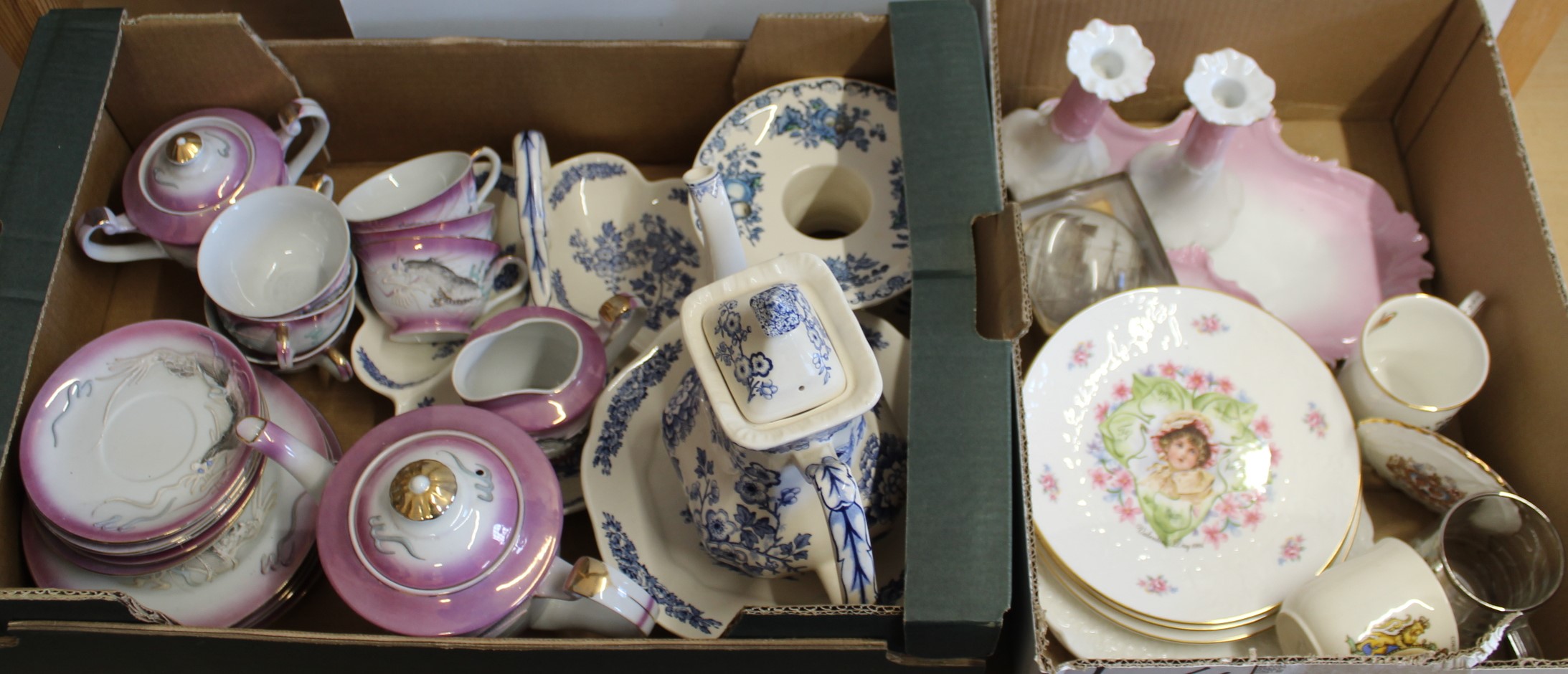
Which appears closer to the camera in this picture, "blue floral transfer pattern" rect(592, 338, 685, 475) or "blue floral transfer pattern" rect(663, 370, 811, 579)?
"blue floral transfer pattern" rect(663, 370, 811, 579)

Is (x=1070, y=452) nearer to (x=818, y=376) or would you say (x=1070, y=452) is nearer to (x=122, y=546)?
(x=818, y=376)

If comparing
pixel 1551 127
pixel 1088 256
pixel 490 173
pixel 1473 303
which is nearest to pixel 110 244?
pixel 490 173

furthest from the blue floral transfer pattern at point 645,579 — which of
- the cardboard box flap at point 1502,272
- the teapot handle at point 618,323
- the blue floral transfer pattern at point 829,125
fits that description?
the cardboard box flap at point 1502,272

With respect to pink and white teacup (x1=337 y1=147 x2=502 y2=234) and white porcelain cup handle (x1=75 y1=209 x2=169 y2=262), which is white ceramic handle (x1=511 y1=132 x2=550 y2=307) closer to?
pink and white teacup (x1=337 y1=147 x2=502 y2=234)

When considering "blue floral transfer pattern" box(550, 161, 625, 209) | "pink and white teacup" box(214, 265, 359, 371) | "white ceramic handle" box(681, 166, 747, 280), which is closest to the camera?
"white ceramic handle" box(681, 166, 747, 280)

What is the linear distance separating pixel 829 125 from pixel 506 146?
310mm

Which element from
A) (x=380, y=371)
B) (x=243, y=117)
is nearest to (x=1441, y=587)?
(x=380, y=371)

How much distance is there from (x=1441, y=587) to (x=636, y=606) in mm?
530

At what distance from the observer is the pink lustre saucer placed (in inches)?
33.1

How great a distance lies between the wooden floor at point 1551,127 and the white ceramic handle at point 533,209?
870 millimetres

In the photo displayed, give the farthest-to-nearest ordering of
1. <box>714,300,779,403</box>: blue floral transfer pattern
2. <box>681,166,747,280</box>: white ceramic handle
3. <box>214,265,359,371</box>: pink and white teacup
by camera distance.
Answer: <box>214,265,359,371</box>: pink and white teacup < <box>681,166,747,280</box>: white ceramic handle < <box>714,300,779,403</box>: blue floral transfer pattern

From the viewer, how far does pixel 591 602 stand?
24.4 inches

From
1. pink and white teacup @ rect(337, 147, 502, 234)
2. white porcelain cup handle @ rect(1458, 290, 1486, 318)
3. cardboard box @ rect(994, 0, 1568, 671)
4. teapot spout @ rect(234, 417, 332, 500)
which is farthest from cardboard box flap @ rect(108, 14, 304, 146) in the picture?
white porcelain cup handle @ rect(1458, 290, 1486, 318)

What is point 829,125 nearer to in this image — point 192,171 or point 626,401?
point 626,401
